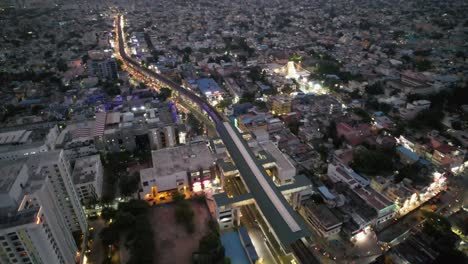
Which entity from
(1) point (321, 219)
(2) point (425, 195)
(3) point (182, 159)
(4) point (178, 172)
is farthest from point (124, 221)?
(2) point (425, 195)

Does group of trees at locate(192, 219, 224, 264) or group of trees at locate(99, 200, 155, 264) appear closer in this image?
group of trees at locate(192, 219, 224, 264)

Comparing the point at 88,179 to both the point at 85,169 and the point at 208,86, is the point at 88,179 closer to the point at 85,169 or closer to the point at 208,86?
the point at 85,169

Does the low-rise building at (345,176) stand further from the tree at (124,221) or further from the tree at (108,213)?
the tree at (108,213)

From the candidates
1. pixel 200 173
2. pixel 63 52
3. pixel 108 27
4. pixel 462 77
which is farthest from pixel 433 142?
pixel 108 27

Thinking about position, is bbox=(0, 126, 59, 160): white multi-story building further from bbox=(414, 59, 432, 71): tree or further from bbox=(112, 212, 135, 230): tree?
bbox=(414, 59, 432, 71): tree

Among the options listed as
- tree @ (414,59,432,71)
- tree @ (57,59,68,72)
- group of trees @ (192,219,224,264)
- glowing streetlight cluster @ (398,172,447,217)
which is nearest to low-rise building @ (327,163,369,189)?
glowing streetlight cluster @ (398,172,447,217)
